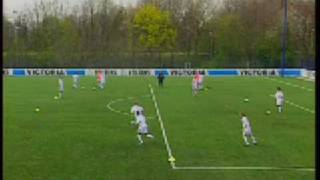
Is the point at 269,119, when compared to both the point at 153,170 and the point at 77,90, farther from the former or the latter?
the point at 77,90

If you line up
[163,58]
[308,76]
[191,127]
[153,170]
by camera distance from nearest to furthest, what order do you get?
1. [153,170]
2. [191,127]
3. [308,76]
4. [163,58]

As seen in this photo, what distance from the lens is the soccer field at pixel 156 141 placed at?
15336 millimetres

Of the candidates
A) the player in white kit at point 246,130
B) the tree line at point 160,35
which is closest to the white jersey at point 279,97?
the player in white kit at point 246,130

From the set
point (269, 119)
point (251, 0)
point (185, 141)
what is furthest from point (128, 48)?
point (185, 141)

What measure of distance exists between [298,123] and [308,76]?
37.5 metres

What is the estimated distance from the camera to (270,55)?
252ft

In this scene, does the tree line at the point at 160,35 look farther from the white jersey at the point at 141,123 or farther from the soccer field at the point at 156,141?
the white jersey at the point at 141,123

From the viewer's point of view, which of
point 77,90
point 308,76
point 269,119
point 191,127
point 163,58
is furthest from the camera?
point 163,58

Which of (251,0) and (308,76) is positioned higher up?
(251,0)

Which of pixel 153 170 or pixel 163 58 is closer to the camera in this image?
pixel 153 170

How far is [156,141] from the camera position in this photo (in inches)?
818

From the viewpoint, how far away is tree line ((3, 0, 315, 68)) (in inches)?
3105

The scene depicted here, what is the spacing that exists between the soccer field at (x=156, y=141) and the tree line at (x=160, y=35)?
136 ft

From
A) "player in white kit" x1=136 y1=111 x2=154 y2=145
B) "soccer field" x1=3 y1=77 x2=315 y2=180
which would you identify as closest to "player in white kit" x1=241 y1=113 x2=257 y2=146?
"soccer field" x1=3 y1=77 x2=315 y2=180
